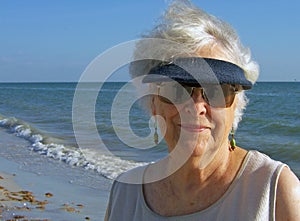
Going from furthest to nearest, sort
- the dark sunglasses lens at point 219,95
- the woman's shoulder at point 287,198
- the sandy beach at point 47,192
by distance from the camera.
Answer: the sandy beach at point 47,192, the dark sunglasses lens at point 219,95, the woman's shoulder at point 287,198

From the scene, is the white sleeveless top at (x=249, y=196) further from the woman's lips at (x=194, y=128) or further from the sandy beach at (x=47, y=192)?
the sandy beach at (x=47, y=192)

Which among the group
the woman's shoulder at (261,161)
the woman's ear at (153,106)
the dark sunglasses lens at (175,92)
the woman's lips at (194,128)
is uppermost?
the dark sunglasses lens at (175,92)

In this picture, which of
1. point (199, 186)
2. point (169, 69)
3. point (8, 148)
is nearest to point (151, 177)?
point (199, 186)

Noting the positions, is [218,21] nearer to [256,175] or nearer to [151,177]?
[256,175]

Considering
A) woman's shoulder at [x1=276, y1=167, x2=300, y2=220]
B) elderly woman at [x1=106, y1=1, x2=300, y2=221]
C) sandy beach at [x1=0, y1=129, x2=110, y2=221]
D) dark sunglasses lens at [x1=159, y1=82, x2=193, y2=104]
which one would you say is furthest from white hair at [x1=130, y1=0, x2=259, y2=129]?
sandy beach at [x1=0, y1=129, x2=110, y2=221]

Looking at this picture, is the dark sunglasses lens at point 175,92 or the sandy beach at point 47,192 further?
the sandy beach at point 47,192

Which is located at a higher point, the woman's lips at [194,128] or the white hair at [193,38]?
the white hair at [193,38]

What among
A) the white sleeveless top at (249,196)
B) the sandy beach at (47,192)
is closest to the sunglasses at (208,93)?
the white sleeveless top at (249,196)

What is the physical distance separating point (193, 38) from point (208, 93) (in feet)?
0.75

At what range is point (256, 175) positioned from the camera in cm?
201

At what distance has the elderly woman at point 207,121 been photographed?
1946 mm

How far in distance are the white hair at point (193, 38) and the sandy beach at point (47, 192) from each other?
496cm

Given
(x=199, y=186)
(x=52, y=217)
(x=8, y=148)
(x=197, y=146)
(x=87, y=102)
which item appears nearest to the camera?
(x=197, y=146)

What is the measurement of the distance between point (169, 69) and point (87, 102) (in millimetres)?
501
